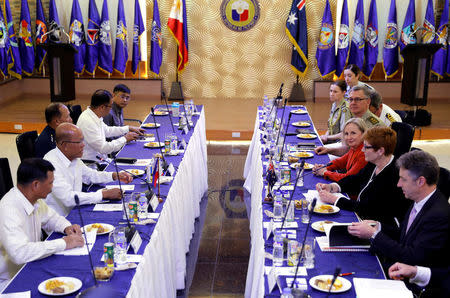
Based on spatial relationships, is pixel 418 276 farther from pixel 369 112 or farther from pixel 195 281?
pixel 369 112

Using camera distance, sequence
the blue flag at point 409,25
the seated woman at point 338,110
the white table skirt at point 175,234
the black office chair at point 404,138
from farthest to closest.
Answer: the blue flag at point 409,25, the seated woman at point 338,110, the black office chair at point 404,138, the white table skirt at point 175,234

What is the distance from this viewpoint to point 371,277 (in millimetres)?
3137

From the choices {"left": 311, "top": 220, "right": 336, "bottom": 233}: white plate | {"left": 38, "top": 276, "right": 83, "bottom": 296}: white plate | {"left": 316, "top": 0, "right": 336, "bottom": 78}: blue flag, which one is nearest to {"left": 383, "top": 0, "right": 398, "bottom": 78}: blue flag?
{"left": 316, "top": 0, "right": 336, "bottom": 78}: blue flag

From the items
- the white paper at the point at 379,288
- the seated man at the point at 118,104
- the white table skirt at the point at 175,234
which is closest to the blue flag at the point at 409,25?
the white table skirt at the point at 175,234

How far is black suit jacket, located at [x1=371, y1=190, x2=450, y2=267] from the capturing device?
313 cm

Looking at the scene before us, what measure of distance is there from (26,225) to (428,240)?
7.36ft

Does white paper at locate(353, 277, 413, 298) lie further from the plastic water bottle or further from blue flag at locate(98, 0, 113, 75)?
blue flag at locate(98, 0, 113, 75)

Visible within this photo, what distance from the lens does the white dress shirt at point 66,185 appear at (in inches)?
161

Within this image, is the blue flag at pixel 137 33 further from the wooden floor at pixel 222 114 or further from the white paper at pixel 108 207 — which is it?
the white paper at pixel 108 207

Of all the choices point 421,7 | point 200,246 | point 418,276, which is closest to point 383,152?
point 418,276

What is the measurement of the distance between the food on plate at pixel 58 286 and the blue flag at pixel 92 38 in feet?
28.6

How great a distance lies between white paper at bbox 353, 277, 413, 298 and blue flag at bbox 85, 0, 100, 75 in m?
9.07

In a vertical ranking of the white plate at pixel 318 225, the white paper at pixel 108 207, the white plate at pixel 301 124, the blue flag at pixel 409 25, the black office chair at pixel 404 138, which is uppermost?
the blue flag at pixel 409 25

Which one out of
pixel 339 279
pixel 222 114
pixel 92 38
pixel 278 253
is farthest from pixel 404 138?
pixel 92 38
